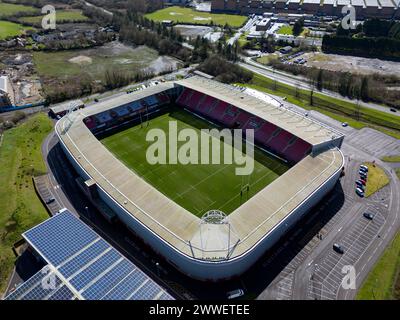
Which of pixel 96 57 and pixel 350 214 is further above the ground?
pixel 96 57

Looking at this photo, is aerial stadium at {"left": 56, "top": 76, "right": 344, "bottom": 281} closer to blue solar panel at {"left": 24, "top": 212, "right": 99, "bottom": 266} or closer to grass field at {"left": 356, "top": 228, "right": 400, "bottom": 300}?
blue solar panel at {"left": 24, "top": 212, "right": 99, "bottom": 266}

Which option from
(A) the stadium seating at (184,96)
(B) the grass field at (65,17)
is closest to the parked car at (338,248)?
(A) the stadium seating at (184,96)

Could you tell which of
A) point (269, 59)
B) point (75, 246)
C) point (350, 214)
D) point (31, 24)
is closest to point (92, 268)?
point (75, 246)

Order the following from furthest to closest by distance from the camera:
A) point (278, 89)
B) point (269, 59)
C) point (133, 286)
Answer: point (269, 59)
point (278, 89)
point (133, 286)

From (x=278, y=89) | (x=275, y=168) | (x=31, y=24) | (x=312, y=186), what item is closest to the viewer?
(x=312, y=186)

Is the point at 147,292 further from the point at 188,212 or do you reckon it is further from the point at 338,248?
the point at 338,248

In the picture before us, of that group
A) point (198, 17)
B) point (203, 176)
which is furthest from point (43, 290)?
point (198, 17)

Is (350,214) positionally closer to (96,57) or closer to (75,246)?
(75,246)

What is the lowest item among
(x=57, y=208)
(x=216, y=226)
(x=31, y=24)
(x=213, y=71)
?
(x=57, y=208)
